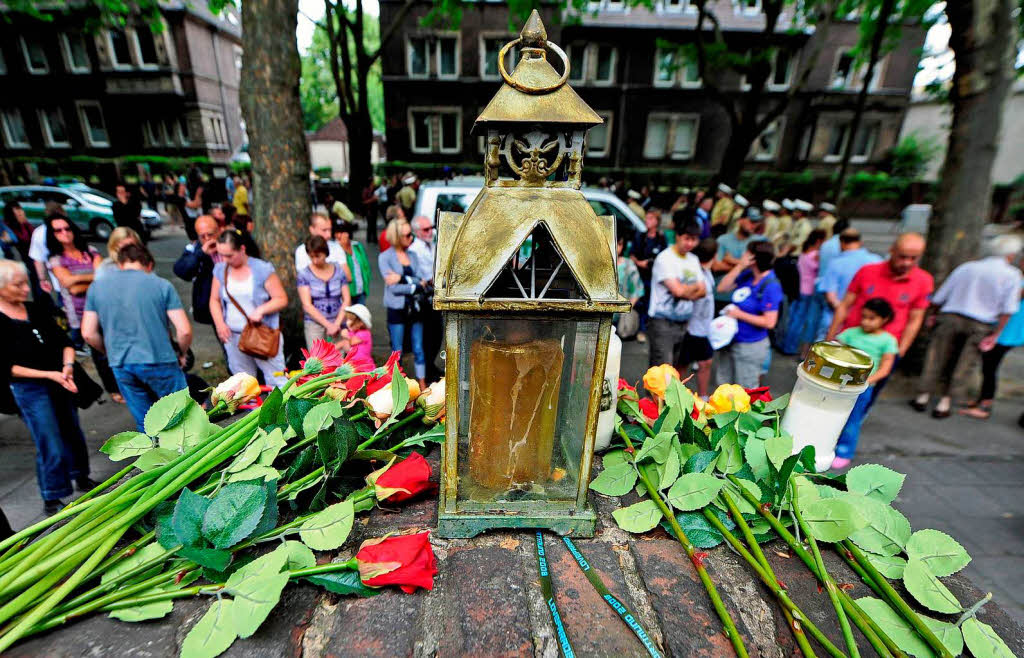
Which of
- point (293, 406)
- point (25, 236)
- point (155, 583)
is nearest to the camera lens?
point (155, 583)

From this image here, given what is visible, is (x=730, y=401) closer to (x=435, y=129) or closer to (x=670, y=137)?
(x=435, y=129)

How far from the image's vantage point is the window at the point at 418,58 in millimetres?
21352

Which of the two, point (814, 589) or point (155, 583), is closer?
point (155, 583)

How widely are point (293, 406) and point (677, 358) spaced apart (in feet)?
12.7

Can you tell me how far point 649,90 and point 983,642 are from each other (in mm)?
25078

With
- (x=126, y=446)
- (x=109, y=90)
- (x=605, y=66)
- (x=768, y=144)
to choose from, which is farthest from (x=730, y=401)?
(x=109, y=90)

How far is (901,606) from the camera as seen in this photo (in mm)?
1055

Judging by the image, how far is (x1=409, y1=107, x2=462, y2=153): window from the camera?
73.3 feet

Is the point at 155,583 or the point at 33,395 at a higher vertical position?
the point at 155,583

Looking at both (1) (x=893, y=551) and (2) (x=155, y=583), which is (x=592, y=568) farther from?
(2) (x=155, y=583)

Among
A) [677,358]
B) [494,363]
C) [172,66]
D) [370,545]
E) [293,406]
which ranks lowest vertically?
[677,358]

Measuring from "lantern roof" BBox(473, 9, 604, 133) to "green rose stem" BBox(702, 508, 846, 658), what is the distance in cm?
114

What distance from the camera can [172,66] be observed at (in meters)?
22.3

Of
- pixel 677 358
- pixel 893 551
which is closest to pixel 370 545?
pixel 893 551
